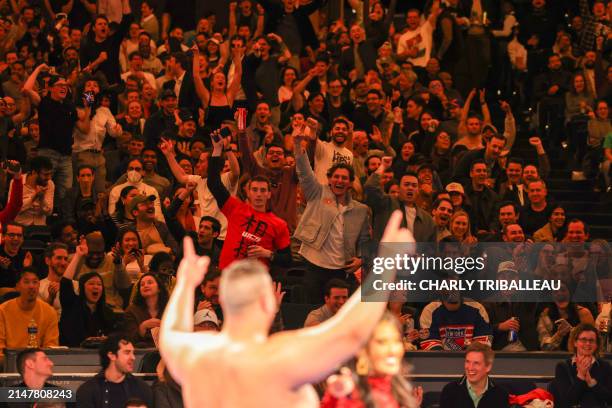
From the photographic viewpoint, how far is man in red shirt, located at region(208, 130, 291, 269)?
12.9 meters

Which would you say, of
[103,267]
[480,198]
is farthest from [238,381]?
[480,198]

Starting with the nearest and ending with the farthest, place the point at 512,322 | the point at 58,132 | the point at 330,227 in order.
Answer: the point at 512,322 → the point at 330,227 → the point at 58,132

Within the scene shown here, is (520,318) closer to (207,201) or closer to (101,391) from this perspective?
(207,201)

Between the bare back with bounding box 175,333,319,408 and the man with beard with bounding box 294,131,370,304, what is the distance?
795cm

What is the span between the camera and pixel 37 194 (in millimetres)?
15656

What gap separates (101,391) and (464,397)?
2716 millimetres

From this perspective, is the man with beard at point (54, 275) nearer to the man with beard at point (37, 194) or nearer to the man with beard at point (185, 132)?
the man with beard at point (37, 194)

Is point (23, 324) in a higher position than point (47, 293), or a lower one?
lower

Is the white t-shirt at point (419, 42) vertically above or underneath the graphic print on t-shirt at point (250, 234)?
above

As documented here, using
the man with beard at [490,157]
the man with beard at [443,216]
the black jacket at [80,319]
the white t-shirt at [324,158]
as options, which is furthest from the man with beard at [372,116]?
the black jacket at [80,319]

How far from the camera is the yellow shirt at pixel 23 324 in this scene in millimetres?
12266

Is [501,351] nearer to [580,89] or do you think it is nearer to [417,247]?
[417,247]

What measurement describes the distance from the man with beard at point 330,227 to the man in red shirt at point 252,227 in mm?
376

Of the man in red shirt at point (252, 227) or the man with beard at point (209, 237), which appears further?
the man with beard at point (209, 237)
